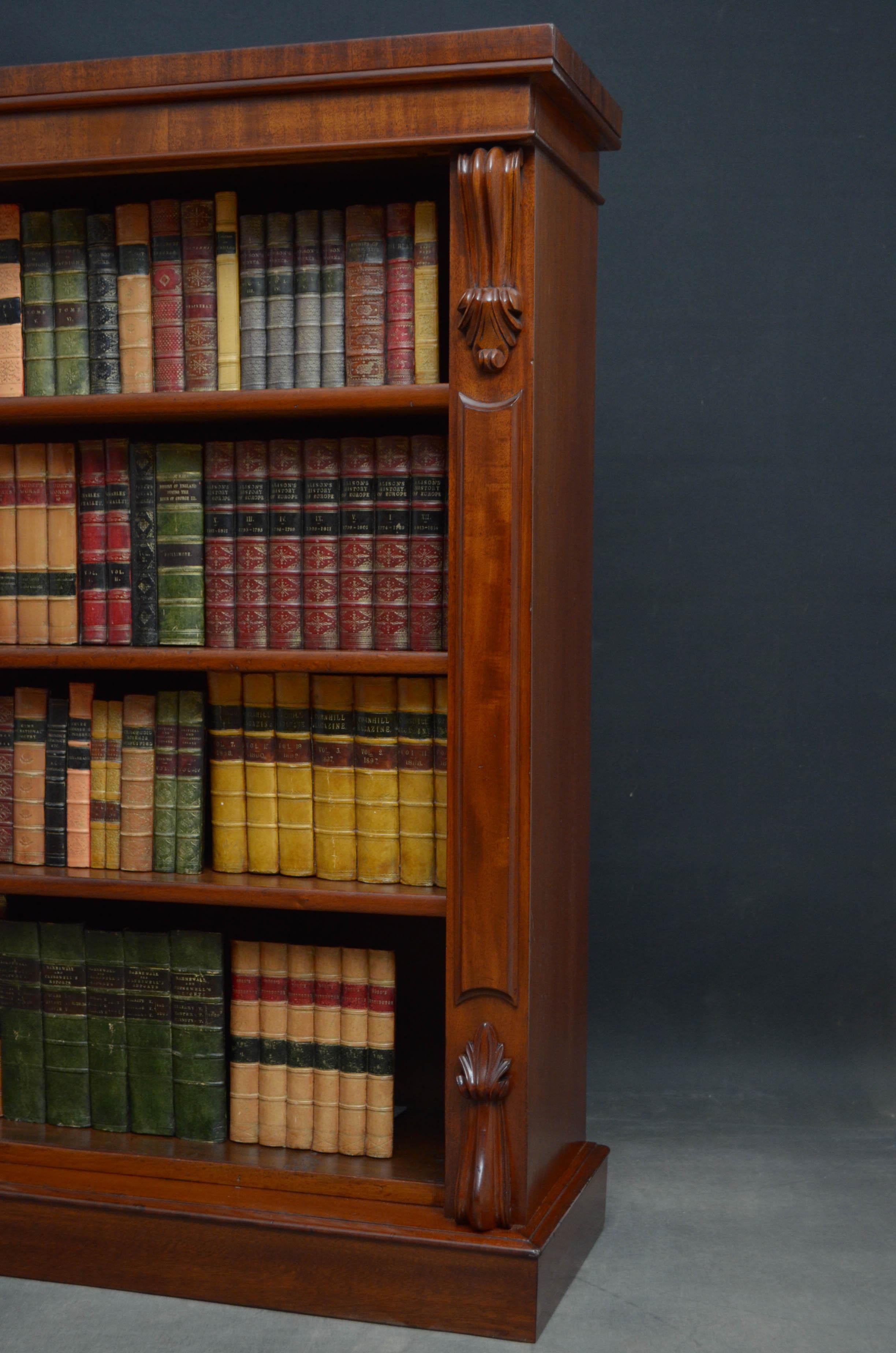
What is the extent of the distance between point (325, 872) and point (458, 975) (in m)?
0.31

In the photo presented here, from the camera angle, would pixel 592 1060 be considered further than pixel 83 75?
Yes

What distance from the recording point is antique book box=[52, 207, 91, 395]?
2.40 m

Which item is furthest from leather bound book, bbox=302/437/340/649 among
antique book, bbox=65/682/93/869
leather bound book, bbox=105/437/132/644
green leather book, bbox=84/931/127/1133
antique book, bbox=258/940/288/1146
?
green leather book, bbox=84/931/127/1133

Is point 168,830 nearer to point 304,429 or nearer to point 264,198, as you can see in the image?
point 304,429

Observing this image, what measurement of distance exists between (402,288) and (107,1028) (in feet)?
4.33

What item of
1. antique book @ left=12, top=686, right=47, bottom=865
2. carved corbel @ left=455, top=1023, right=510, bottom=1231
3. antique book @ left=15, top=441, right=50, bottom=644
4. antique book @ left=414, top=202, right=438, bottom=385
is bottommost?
carved corbel @ left=455, top=1023, right=510, bottom=1231

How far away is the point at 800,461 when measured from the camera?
2.99 meters

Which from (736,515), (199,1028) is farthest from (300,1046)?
(736,515)

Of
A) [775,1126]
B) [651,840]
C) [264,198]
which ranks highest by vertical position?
[264,198]

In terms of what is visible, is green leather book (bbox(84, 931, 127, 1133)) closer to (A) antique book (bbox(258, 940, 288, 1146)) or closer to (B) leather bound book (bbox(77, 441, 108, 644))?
(A) antique book (bbox(258, 940, 288, 1146))

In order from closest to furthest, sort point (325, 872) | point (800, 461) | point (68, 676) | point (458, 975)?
point (458, 975), point (325, 872), point (68, 676), point (800, 461)

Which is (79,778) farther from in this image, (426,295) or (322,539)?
(426,295)

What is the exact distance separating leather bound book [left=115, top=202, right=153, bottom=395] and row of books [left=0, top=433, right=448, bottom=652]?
0.12m

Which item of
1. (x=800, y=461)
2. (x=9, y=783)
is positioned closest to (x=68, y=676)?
(x=9, y=783)
